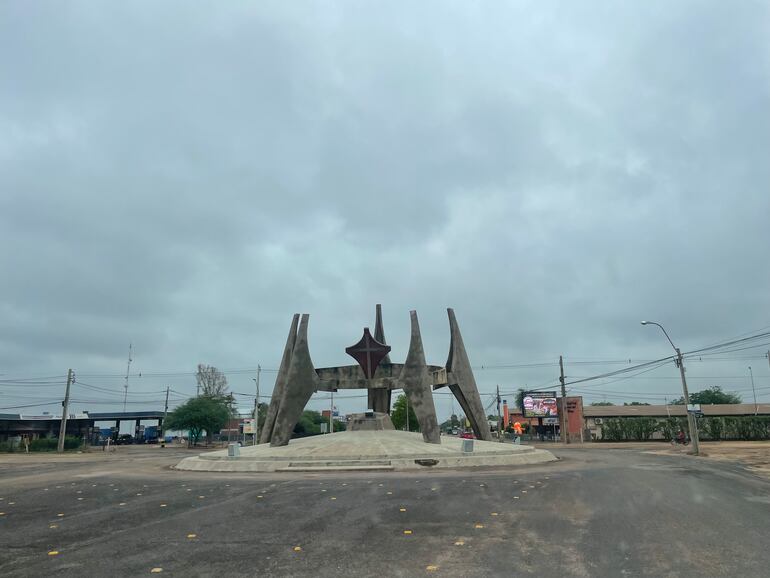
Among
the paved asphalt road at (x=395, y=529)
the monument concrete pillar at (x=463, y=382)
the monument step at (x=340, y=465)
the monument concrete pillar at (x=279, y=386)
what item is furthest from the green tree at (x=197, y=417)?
the paved asphalt road at (x=395, y=529)

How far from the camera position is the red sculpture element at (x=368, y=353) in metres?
31.0

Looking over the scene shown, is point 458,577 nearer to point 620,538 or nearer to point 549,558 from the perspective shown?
point 549,558

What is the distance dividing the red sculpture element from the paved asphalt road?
15.5 m

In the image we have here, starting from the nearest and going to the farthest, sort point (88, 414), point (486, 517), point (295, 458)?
point (486, 517) < point (295, 458) < point (88, 414)

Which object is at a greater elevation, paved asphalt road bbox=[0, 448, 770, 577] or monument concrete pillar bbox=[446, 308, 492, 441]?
monument concrete pillar bbox=[446, 308, 492, 441]

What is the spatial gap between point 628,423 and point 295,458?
4648 centimetres

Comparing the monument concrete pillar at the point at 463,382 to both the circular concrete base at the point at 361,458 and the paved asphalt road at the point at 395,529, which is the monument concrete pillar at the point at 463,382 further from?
the paved asphalt road at the point at 395,529

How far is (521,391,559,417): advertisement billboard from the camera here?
67125 millimetres

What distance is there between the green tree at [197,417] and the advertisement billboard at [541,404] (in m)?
39.8

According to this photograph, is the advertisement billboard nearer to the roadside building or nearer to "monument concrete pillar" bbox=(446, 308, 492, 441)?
the roadside building

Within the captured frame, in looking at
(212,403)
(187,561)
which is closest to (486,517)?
(187,561)

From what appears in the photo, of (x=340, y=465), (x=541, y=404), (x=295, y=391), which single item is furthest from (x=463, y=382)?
(x=541, y=404)

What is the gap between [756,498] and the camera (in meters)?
12.3

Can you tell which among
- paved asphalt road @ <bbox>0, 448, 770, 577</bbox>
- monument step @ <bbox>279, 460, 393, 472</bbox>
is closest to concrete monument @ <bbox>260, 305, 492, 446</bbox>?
monument step @ <bbox>279, 460, 393, 472</bbox>
